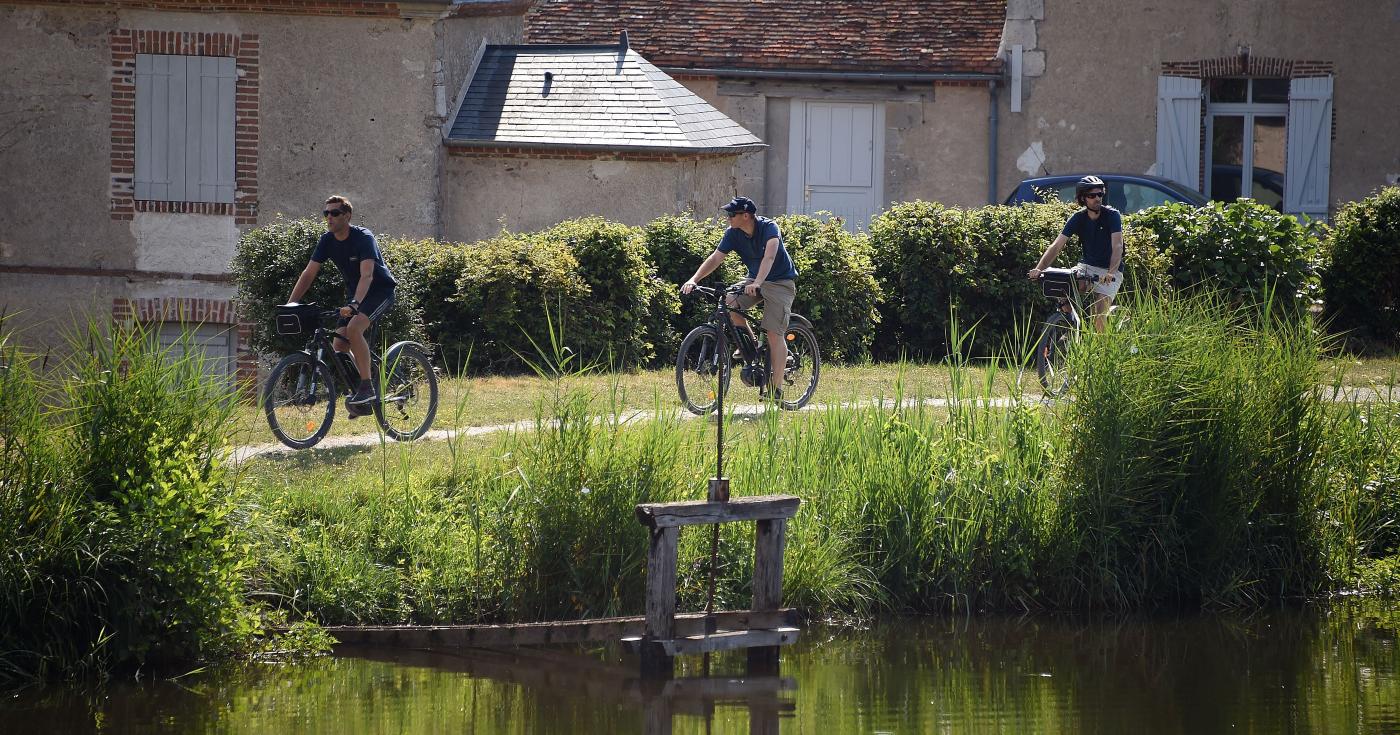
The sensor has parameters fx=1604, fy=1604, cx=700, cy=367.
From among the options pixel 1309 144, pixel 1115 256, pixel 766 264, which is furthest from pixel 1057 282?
pixel 1309 144

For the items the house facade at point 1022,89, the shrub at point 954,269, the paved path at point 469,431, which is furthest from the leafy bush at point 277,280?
the house facade at point 1022,89

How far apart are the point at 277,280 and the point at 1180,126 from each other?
13159 mm

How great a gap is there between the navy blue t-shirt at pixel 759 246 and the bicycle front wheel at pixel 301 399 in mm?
2910

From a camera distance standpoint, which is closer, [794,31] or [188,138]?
[188,138]

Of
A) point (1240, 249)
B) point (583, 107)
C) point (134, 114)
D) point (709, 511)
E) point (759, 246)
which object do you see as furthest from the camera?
point (583, 107)

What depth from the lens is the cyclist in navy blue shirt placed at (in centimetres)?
1068

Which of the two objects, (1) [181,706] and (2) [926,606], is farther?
(2) [926,606]

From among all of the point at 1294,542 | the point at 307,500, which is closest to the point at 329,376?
the point at 307,500

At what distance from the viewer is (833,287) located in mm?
15195

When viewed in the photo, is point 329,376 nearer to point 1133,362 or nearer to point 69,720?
point 69,720

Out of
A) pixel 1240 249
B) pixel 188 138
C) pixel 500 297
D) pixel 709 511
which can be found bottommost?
pixel 709 511

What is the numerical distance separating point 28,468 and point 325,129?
976 cm

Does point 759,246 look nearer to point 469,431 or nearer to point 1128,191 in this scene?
point 469,431

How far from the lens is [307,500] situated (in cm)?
927
